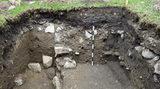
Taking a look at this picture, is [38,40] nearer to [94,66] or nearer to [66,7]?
[66,7]

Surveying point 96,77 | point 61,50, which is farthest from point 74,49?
point 96,77

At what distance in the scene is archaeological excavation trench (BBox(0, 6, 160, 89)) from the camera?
3.07 m

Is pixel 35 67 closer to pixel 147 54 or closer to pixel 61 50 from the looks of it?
pixel 61 50

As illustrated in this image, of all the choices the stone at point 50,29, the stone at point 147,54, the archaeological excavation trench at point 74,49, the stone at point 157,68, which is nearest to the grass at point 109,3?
the archaeological excavation trench at point 74,49

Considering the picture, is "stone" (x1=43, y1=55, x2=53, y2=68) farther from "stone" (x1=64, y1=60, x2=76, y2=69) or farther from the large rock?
"stone" (x1=64, y1=60, x2=76, y2=69)

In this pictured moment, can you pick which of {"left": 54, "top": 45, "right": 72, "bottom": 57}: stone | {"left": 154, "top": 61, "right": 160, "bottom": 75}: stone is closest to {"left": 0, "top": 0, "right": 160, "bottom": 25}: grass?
{"left": 154, "top": 61, "right": 160, "bottom": 75}: stone

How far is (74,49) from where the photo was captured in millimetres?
3904

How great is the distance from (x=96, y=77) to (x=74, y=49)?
1.14m

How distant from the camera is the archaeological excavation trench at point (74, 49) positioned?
10.1 ft

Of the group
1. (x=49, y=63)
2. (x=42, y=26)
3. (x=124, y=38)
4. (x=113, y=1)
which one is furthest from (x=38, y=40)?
(x=113, y=1)

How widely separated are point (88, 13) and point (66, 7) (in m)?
0.77

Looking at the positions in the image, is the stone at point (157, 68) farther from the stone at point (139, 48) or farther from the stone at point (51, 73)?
the stone at point (51, 73)

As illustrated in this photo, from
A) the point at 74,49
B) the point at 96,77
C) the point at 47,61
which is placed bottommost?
the point at 96,77

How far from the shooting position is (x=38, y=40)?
12.8 feet
